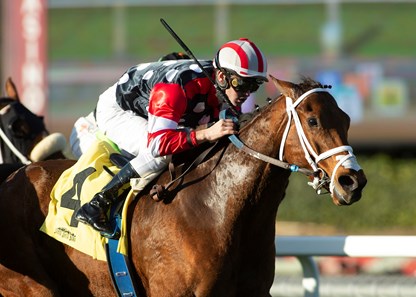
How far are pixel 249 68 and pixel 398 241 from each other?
1385mm

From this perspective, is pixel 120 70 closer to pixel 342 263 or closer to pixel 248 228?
pixel 342 263

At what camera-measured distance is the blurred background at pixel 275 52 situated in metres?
18.6

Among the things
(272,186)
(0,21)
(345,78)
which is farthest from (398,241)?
(0,21)

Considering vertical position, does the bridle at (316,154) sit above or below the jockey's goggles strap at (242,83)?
below

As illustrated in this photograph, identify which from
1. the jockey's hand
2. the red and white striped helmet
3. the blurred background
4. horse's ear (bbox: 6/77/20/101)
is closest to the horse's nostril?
the jockey's hand

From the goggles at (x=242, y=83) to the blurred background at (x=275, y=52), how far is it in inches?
469

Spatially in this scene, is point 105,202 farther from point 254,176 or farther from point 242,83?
point 242,83

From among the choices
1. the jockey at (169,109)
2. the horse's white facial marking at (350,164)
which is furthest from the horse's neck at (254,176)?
the horse's white facial marking at (350,164)

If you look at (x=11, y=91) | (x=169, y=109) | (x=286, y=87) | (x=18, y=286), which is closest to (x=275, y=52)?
(x=11, y=91)

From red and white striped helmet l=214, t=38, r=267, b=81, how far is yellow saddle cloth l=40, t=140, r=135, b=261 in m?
0.87

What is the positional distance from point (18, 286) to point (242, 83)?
5.89ft

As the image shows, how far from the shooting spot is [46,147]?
6.89m

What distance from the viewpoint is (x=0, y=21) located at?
2111cm

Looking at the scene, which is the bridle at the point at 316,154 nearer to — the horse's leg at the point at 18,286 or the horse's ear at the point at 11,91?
the horse's leg at the point at 18,286
